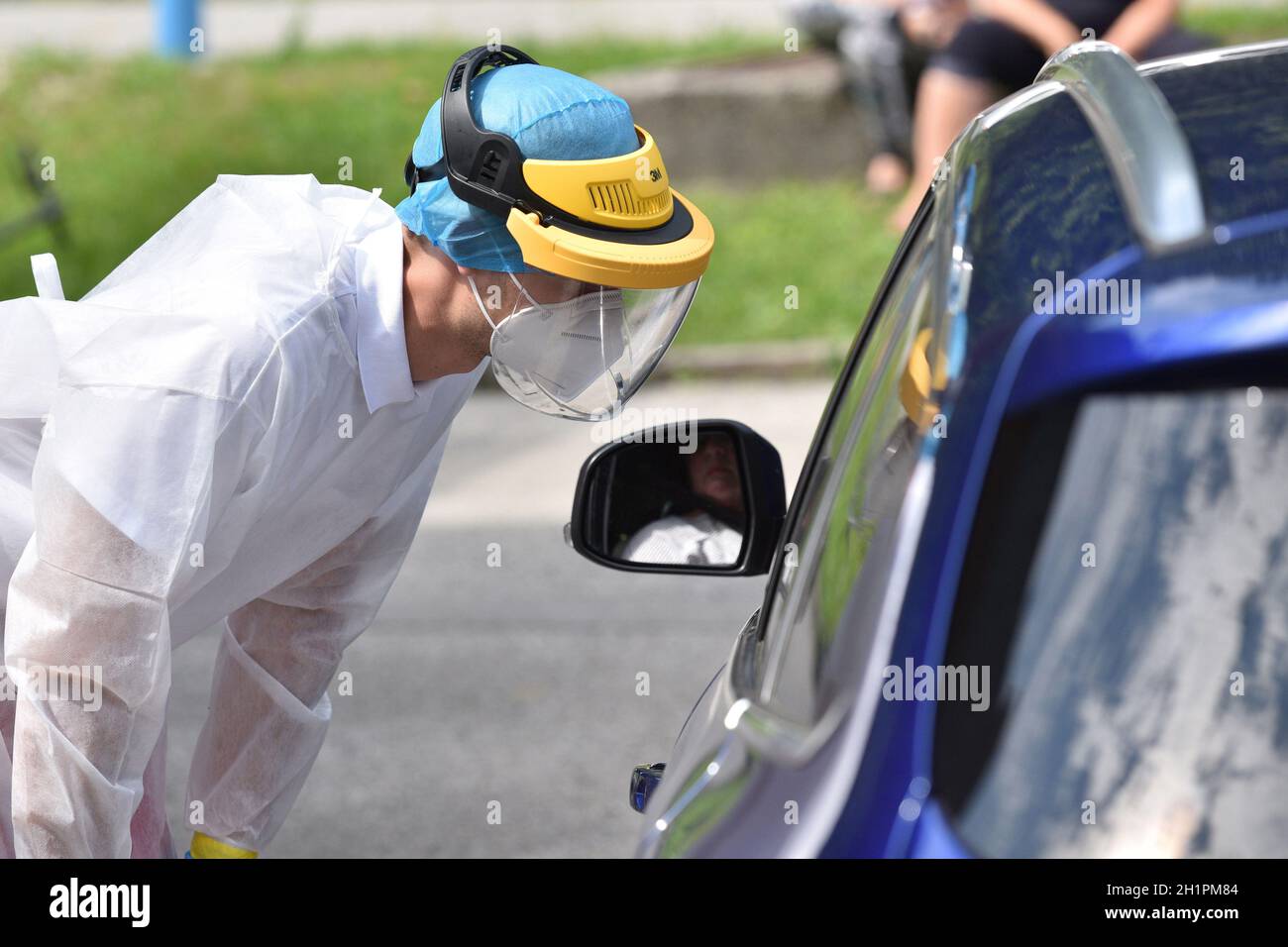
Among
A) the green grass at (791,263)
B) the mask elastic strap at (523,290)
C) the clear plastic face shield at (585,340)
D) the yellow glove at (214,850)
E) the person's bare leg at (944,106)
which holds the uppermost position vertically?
the person's bare leg at (944,106)

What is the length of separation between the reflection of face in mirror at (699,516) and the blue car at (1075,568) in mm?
777

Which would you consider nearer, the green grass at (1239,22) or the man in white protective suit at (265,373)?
the man in white protective suit at (265,373)

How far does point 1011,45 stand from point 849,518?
6.91 meters

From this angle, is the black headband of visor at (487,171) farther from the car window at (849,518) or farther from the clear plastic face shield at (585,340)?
the car window at (849,518)

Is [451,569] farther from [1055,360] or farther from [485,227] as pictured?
[1055,360]

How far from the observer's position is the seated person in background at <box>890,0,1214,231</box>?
7.57 m

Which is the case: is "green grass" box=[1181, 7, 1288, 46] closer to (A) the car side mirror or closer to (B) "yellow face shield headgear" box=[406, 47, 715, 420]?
(B) "yellow face shield headgear" box=[406, 47, 715, 420]

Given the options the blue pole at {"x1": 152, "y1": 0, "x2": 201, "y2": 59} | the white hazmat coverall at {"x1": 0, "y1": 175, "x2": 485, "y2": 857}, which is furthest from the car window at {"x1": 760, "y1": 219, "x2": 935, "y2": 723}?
the blue pole at {"x1": 152, "y1": 0, "x2": 201, "y2": 59}

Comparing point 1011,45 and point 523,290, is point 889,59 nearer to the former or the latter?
point 1011,45

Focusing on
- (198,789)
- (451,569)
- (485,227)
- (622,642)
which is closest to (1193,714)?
(485,227)

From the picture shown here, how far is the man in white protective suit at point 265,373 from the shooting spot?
2104 mm

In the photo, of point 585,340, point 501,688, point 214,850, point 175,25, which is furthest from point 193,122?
point 585,340

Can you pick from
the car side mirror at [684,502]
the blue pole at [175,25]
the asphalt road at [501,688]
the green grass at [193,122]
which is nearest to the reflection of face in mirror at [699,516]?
the car side mirror at [684,502]

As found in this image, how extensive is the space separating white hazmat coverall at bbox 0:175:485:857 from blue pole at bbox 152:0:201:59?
9.37m
